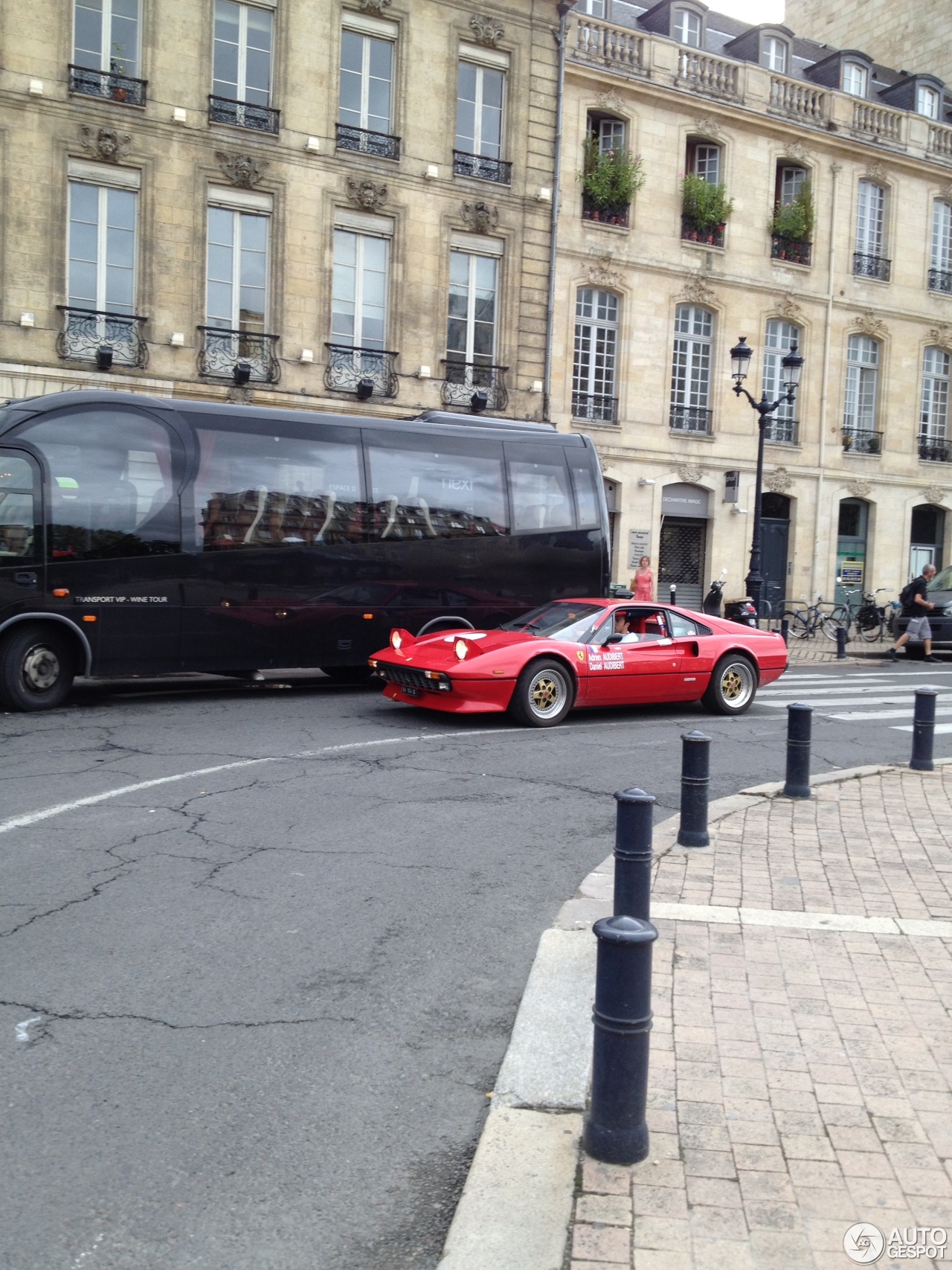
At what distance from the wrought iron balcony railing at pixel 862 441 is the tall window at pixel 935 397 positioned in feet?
5.63

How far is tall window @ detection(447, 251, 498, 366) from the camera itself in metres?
25.0

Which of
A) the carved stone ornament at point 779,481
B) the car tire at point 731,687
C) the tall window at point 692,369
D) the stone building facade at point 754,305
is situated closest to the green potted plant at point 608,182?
the stone building facade at point 754,305

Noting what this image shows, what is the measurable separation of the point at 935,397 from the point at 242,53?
21.3 metres

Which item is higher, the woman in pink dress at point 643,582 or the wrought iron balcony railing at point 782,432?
the wrought iron balcony railing at point 782,432

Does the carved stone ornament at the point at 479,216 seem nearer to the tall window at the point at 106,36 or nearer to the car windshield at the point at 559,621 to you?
the tall window at the point at 106,36

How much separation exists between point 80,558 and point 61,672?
1207 mm

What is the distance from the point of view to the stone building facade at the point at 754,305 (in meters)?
27.3

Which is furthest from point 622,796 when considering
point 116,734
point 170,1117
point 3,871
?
point 116,734

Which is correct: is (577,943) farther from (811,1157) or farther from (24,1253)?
(24,1253)

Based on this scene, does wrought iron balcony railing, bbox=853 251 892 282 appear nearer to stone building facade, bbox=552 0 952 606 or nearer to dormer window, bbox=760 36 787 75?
stone building facade, bbox=552 0 952 606

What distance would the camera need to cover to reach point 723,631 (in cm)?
1284

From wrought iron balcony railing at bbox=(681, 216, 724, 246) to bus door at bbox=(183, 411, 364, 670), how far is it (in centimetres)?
1749

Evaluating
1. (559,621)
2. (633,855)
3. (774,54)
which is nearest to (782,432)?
(774,54)

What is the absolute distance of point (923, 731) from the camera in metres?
9.16
